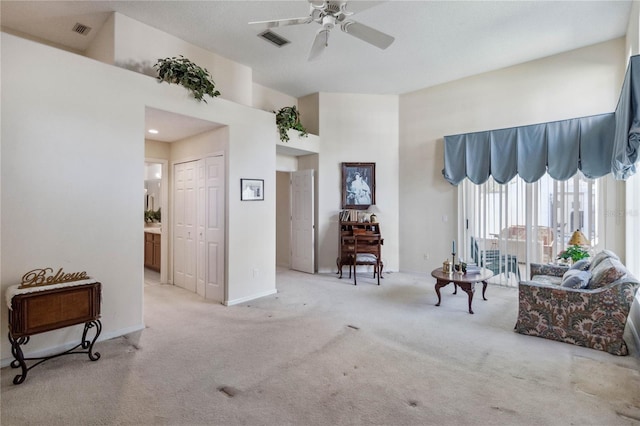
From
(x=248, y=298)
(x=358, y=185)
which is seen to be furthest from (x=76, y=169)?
(x=358, y=185)

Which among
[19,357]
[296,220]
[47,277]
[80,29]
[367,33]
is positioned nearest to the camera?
[19,357]

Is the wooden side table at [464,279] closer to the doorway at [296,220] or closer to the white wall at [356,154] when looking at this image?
the white wall at [356,154]

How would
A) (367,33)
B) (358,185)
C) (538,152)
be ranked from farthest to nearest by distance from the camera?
(358,185) → (538,152) → (367,33)

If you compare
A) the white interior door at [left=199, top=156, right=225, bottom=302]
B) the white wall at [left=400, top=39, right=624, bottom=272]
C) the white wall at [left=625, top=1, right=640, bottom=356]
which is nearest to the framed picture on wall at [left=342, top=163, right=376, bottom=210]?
the white wall at [left=400, top=39, right=624, bottom=272]

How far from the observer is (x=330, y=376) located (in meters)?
2.46

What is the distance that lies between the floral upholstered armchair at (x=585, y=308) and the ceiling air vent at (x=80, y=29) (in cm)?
604

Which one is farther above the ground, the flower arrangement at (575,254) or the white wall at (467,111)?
the white wall at (467,111)

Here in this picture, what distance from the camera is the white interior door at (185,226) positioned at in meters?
4.86

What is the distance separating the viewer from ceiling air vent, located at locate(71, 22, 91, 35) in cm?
390

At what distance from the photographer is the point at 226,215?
426cm

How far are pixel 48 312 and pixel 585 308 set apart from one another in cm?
477

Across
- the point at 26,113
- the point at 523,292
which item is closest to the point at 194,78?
the point at 26,113

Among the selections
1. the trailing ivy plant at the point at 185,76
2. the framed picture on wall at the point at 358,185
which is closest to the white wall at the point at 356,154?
the framed picture on wall at the point at 358,185

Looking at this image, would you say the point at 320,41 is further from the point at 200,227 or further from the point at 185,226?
the point at 185,226
